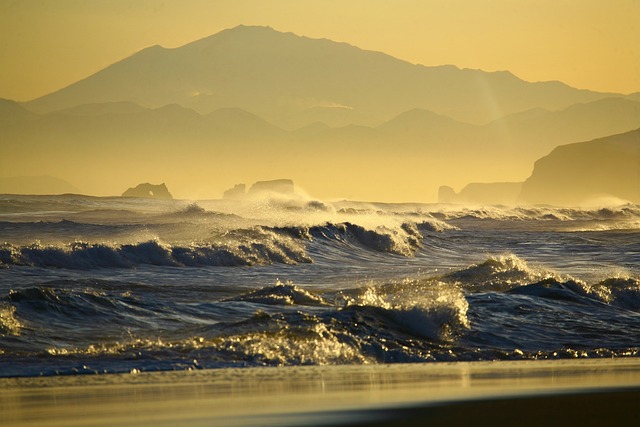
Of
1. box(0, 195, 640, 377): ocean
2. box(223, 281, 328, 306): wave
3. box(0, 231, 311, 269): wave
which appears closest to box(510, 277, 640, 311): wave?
box(0, 195, 640, 377): ocean

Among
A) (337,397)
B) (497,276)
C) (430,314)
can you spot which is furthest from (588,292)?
(337,397)

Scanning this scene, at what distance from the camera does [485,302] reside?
18547 millimetres

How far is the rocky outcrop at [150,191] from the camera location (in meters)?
174

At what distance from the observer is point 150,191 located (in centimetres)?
17925

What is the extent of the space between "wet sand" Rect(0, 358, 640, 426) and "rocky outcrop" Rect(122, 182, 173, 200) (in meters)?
161

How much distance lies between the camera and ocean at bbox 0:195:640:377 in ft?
45.6

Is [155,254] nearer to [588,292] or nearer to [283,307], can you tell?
[283,307]

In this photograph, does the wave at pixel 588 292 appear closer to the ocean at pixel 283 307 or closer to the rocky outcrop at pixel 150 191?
the ocean at pixel 283 307

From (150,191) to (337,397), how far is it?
562 feet

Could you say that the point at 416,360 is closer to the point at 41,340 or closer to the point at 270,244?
the point at 41,340

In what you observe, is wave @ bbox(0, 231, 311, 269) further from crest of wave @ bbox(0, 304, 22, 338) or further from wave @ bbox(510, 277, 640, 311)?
wave @ bbox(510, 277, 640, 311)

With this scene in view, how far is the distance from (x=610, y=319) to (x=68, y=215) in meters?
47.1

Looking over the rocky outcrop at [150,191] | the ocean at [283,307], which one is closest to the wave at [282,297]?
the ocean at [283,307]

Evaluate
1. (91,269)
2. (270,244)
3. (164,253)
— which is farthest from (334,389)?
(270,244)
